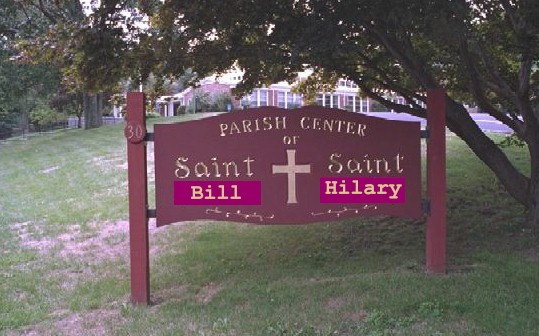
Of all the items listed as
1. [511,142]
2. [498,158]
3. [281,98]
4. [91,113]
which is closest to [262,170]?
[498,158]

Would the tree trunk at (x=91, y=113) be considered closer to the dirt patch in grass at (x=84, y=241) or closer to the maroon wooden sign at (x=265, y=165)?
the dirt patch in grass at (x=84, y=241)

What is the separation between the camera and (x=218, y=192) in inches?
238

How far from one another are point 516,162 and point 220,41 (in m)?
7.97

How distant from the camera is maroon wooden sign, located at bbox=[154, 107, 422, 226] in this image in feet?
19.8

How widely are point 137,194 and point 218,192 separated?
0.75 meters

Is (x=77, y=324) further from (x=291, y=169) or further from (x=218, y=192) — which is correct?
(x=291, y=169)

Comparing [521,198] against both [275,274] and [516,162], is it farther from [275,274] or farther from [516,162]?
[516,162]

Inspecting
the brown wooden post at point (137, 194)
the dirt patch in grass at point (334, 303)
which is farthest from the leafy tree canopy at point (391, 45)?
the dirt patch in grass at point (334, 303)

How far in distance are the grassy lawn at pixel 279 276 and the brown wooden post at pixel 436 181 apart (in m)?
0.22

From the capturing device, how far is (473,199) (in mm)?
10273

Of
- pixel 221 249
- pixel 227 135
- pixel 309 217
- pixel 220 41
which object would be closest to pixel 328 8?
pixel 227 135

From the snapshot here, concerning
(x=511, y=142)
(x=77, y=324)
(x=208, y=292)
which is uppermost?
(x=511, y=142)

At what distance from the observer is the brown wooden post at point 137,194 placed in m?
5.93

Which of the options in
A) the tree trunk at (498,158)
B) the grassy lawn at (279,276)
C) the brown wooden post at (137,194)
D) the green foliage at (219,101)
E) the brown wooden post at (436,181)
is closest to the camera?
the grassy lawn at (279,276)
